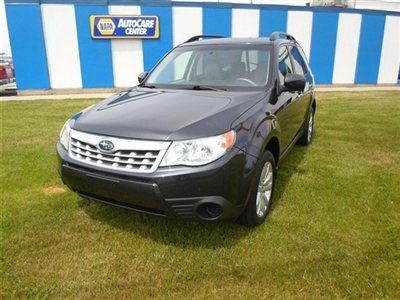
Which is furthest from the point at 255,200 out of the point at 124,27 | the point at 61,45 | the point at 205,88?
the point at 61,45

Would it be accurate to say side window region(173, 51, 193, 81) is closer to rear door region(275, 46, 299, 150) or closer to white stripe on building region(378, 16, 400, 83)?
rear door region(275, 46, 299, 150)

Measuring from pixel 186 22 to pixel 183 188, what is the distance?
13.1 meters

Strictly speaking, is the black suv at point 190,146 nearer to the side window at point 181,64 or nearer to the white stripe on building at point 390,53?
the side window at point 181,64

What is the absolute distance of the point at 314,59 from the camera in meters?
15.7

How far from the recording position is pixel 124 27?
1384cm

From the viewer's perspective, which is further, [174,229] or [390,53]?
[390,53]

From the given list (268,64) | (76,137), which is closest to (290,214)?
(268,64)

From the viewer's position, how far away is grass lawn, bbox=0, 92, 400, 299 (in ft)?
8.02

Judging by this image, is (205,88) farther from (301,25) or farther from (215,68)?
(301,25)

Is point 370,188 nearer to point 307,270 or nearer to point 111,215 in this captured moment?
point 307,270

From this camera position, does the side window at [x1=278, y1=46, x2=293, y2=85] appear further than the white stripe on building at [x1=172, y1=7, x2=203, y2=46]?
No

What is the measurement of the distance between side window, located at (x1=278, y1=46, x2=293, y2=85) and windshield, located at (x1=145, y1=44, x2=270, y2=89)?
0.17m

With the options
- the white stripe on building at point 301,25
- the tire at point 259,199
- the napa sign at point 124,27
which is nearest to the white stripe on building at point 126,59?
the napa sign at point 124,27

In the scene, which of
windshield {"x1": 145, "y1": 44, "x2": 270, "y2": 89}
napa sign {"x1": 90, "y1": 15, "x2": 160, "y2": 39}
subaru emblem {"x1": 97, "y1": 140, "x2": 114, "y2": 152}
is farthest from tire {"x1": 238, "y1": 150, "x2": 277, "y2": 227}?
napa sign {"x1": 90, "y1": 15, "x2": 160, "y2": 39}
